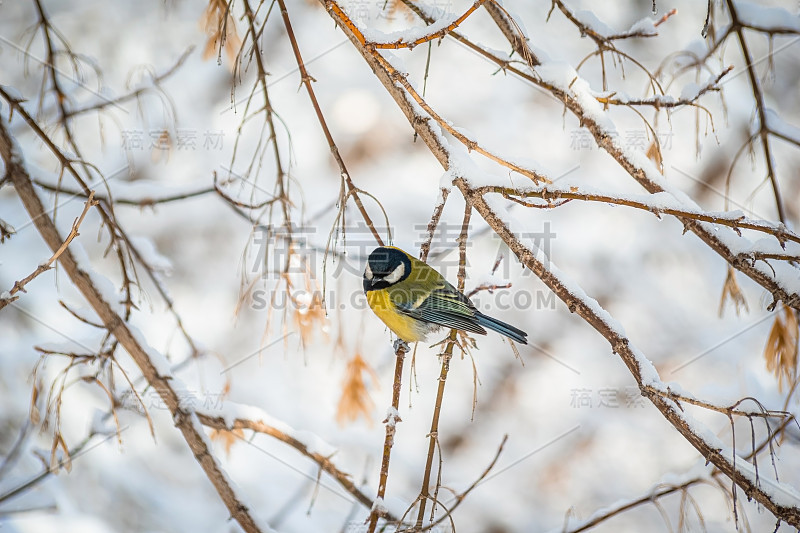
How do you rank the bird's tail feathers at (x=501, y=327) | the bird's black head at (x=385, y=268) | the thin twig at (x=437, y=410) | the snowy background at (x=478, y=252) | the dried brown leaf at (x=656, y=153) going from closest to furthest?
the thin twig at (x=437, y=410) → the dried brown leaf at (x=656, y=153) → the bird's tail feathers at (x=501, y=327) → the bird's black head at (x=385, y=268) → the snowy background at (x=478, y=252)

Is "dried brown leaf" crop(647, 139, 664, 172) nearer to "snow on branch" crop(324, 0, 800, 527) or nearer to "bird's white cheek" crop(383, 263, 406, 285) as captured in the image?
"snow on branch" crop(324, 0, 800, 527)

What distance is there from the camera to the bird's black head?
9.00ft

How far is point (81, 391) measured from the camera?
3785 mm

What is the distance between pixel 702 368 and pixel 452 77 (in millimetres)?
3563

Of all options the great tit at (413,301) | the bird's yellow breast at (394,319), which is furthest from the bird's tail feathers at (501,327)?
the bird's yellow breast at (394,319)

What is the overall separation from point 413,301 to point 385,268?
23cm

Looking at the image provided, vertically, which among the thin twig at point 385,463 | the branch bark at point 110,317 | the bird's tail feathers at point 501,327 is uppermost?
the bird's tail feathers at point 501,327

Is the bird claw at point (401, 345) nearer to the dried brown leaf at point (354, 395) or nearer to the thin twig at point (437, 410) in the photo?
the dried brown leaf at point (354, 395)

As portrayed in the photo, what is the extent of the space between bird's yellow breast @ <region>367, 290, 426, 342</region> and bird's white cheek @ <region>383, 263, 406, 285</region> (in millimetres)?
64

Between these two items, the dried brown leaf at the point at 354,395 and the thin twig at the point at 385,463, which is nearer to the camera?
the thin twig at the point at 385,463

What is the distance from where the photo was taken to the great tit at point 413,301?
8.66 feet

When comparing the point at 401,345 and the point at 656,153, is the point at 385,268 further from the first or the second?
the point at 656,153


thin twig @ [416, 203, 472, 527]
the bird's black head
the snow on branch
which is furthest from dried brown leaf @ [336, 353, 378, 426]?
the snow on branch

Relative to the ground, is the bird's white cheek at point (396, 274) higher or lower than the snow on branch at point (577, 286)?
higher
